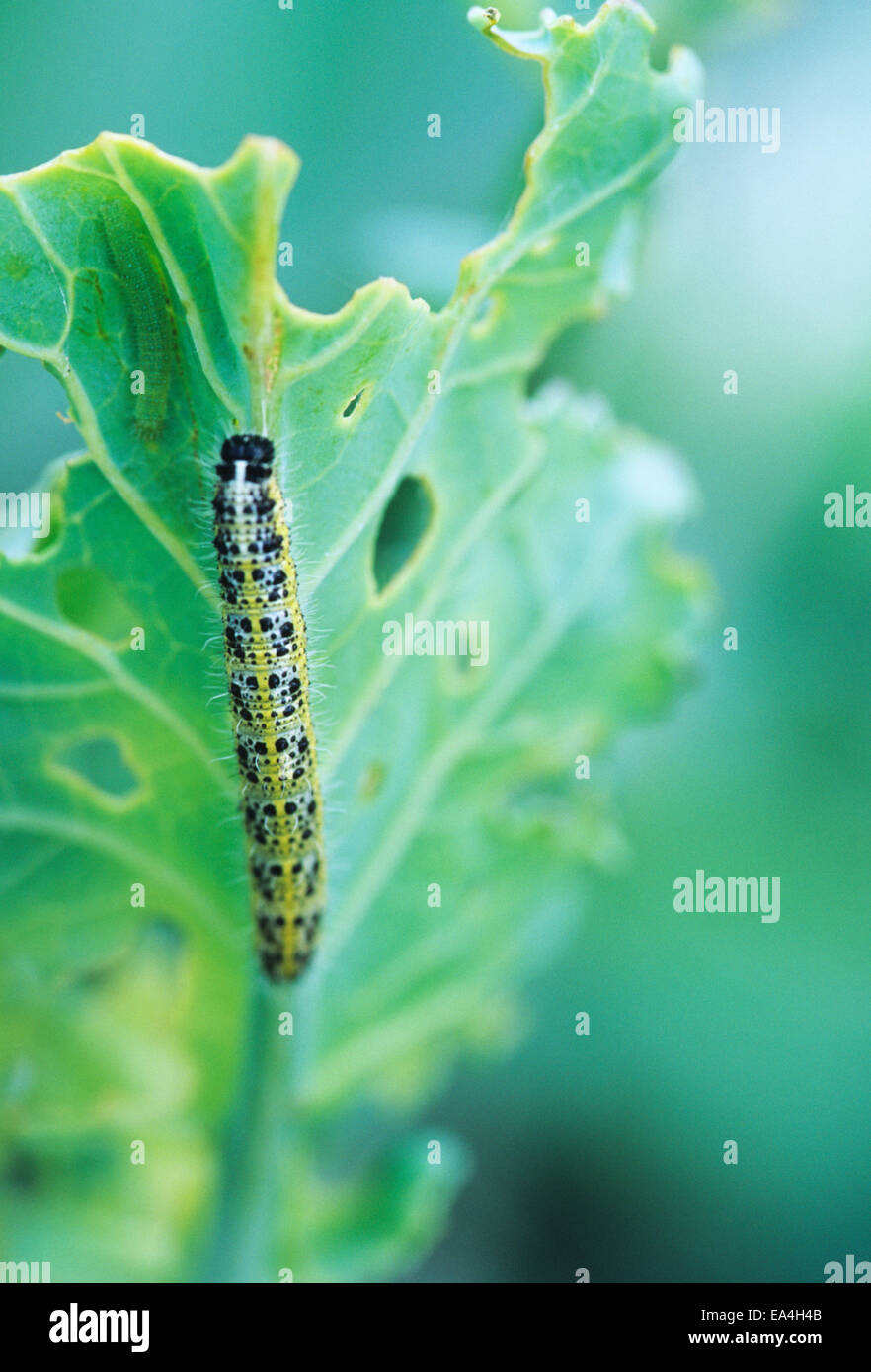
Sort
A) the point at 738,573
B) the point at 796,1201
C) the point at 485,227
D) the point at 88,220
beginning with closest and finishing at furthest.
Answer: the point at 88,220 < the point at 485,227 < the point at 796,1201 < the point at 738,573

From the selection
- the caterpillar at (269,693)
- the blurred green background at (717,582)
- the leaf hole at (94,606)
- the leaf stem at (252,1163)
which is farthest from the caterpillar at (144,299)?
the blurred green background at (717,582)

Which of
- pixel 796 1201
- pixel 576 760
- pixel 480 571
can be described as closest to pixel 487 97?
pixel 480 571

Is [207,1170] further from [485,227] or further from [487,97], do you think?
[487,97]

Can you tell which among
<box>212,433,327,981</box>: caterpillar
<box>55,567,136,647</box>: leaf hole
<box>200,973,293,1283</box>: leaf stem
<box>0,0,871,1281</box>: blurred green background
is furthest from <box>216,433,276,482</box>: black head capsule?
<box>0,0,871,1281</box>: blurred green background

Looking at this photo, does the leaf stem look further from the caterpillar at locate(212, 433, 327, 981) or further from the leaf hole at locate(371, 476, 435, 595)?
the leaf hole at locate(371, 476, 435, 595)

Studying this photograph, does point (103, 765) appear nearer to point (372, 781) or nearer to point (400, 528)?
point (372, 781)

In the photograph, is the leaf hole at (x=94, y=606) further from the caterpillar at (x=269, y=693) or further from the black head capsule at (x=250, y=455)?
the black head capsule at (x=250, y=455)
